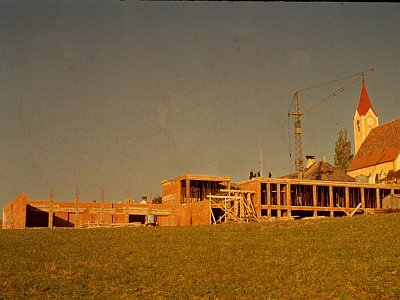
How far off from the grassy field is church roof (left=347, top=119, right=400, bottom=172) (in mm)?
51541

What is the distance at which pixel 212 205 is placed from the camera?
55.5 metres

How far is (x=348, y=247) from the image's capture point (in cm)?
2602

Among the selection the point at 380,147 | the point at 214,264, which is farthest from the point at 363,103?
the point at 214,264

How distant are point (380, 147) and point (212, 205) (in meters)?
42.1

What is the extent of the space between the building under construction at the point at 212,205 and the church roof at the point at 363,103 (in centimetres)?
4134

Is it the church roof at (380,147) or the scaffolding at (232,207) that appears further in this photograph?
the church roof at (380,147)

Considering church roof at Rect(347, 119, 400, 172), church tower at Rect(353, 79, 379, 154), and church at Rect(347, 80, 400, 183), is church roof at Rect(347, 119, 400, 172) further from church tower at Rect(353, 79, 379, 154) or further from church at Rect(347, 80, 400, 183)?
church tower at Rect(353, 79, 379, 154)

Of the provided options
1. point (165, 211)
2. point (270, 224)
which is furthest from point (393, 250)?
point (165, 211)

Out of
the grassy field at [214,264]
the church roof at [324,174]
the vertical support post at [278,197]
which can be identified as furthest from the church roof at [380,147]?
the grassy field at [214,264]

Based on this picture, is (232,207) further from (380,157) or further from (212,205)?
(380,157)

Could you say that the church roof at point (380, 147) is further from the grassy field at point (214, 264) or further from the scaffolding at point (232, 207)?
the grassy field at point (214, 264)

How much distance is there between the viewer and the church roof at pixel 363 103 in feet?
354

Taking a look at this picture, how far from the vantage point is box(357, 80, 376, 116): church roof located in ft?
354

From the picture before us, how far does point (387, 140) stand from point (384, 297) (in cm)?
7119
